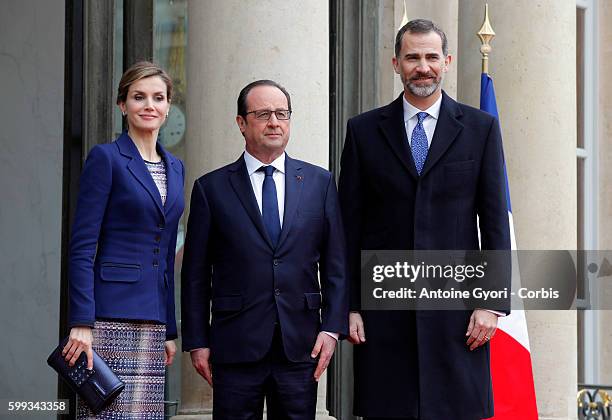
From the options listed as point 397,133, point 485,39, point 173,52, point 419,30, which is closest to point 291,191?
point 397,133

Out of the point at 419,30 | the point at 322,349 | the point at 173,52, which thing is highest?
the point at 173,52

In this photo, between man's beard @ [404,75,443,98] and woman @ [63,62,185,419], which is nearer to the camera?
woman @ [63,62,185,419]

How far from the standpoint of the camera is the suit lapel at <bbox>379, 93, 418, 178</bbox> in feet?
20.9

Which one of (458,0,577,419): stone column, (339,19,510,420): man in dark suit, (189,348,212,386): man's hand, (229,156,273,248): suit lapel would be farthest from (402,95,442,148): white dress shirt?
(458,0,577,419): stone column

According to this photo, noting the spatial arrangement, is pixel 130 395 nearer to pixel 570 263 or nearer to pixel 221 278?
pixel 221 278

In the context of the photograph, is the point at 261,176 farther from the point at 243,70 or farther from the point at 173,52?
the point at 173,52

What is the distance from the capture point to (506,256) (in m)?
6.31

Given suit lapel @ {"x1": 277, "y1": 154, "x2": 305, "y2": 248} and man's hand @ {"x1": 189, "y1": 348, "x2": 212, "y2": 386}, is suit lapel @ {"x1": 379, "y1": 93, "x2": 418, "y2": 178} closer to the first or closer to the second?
suit lapel @ {"x1": 277, "y1": 154, "x2": 305, "y2": 248}

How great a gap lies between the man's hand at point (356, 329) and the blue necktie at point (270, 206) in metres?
0.49

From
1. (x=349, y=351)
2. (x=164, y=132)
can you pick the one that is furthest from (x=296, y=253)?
(x=349, y=351)

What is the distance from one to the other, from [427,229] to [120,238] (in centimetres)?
130

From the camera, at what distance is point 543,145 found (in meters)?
9.28

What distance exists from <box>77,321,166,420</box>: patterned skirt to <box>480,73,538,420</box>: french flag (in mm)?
2471

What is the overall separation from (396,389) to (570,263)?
3.24 metres
